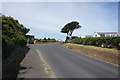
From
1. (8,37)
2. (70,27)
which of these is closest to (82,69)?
(8,37)

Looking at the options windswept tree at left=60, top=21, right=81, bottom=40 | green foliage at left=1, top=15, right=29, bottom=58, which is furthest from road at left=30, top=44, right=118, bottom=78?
windswept tree at left=60, top=21, right=81, bottom=40

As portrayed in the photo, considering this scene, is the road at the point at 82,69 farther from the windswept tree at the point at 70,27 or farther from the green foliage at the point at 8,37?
the windswept tree at the point at 70,27

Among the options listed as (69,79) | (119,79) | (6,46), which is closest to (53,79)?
(69,79)

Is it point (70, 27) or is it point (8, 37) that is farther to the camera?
point (70, 27)

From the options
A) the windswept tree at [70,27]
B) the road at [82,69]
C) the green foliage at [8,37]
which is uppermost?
the windswept tree at [70,27]

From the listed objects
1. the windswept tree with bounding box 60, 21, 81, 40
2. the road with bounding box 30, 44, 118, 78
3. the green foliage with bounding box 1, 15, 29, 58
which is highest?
the windswept tree with bounding box 60, 21, 81, 40

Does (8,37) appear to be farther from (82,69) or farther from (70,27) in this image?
(70,27)

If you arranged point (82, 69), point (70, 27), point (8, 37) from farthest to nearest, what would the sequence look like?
point (70, 27) → point (8, 37) → point (82, 69)

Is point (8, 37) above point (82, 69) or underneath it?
above

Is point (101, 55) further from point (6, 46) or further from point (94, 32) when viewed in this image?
point (94, 32)

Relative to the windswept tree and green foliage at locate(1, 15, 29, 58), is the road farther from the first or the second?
the windswept tree

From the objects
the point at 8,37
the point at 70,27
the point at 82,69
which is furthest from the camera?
the point at 70,27

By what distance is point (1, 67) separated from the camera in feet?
17.6

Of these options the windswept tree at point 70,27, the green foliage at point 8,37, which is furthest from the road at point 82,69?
the windswept tree at point 70,27
